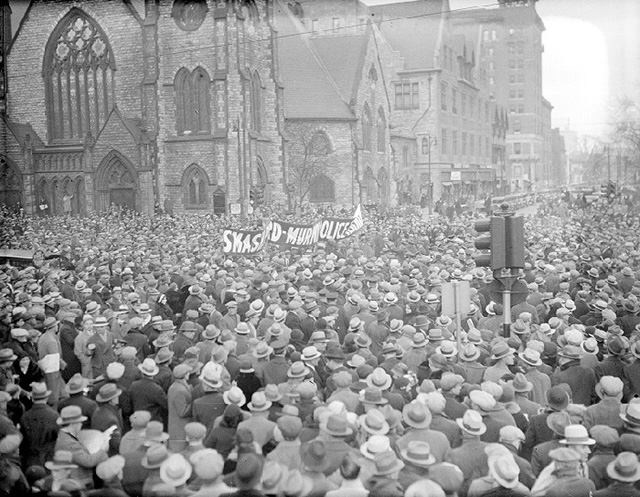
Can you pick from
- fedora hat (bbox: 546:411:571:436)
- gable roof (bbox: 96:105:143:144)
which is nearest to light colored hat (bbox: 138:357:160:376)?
fedora hat (bbox: 546:411:571:436)

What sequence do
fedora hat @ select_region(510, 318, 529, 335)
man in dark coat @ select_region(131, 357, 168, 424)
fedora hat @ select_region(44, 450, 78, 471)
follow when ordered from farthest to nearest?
fedora hat @ select_region(510, 318, 529, 335)
man in dark coat @ select_region(131, 357, 168, 424)
fedora hat @ select_region(44, 450, 78, 471)

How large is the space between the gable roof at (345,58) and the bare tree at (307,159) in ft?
9.34

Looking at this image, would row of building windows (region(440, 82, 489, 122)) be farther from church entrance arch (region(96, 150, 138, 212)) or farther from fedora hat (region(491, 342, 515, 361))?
fedora hat (region(491, 342, 515, 361))

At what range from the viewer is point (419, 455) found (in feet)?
16.3

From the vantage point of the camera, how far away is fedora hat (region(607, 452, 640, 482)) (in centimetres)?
475

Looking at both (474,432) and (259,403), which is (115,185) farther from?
(474,432)

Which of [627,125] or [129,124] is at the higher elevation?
[129,124]

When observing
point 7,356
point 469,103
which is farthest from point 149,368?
point 469,103

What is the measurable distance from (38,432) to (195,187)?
2015 cm

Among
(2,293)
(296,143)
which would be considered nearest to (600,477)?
(2,293)

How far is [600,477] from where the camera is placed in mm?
5133

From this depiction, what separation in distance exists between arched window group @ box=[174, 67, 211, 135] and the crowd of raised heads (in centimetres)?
1176

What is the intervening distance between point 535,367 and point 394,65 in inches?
1056

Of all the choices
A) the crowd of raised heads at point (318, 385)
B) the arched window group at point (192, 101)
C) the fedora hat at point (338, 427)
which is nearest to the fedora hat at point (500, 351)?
the crowd of raised heads at point (318, 385)
